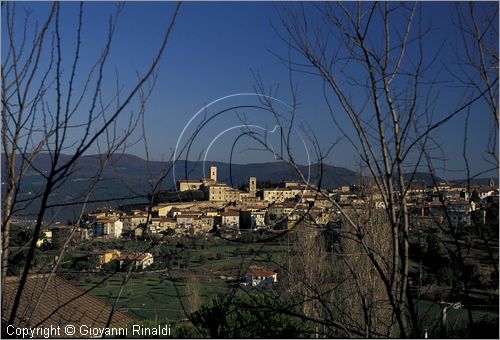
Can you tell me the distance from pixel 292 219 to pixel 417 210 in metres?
0.52

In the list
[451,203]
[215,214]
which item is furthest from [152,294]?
[451,203]

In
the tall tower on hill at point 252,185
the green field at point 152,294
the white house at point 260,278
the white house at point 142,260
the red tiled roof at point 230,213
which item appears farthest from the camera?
the tall tower on hill at point 252,185

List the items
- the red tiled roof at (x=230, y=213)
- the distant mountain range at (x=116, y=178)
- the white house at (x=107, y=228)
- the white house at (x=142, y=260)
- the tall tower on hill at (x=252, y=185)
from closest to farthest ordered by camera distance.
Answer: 1. the distant mountain range at (x=116, y=178)
2. the white house at (x=142, y=260)
3. the white house at (x=107, y=228)
4. the red tiled roof at (x=230, y=213)
5. the tall tower on hill at (x=252, y=185)

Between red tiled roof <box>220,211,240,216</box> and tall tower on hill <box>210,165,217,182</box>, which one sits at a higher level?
tall tower on hill <box>210,165,217,182</box>

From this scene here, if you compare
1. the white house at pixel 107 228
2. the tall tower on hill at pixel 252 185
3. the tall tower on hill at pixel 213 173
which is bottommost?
the white house at pixel 107 228

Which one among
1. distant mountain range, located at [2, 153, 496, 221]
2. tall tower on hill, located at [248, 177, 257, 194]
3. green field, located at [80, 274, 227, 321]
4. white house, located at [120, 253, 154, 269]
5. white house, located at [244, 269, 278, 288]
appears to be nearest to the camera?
distant mountain range, located at [2, 153, 496, 221]

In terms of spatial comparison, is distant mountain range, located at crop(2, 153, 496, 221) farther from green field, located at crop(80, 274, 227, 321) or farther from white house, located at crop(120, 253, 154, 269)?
green field, located at crop(80, 274, 227, 321)

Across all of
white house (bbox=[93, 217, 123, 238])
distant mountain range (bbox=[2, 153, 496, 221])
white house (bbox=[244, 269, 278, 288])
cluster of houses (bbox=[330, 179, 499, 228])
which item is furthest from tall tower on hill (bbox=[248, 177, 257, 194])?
cluster of houses (bbox=[330, 179, 499, 228])

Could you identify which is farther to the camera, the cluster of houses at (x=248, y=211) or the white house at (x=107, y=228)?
the white house at (x=107, y=228)

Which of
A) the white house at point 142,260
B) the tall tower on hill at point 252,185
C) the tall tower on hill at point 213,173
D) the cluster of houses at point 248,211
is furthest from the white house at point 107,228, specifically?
the tall tower on hill at point 252,185

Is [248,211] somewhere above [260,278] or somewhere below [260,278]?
above

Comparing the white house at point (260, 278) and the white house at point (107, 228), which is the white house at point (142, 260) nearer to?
the white house at point (107, 228)

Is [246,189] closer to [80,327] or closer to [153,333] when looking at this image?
[80,327]

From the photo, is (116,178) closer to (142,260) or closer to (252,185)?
(142,260)
